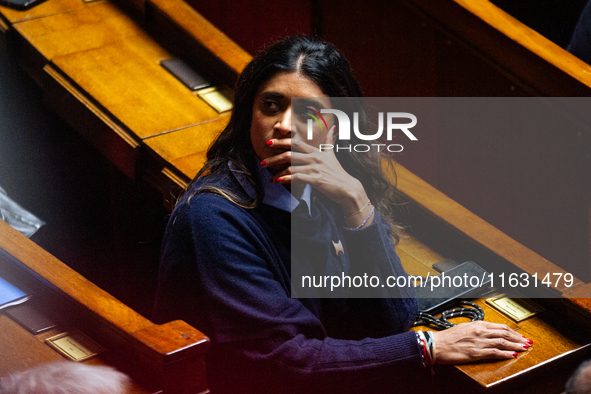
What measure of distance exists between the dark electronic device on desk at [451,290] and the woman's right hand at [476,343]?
0.54ft

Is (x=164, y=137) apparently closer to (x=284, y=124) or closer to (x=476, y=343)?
(x=284, y=124)

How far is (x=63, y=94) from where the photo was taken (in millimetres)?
2062

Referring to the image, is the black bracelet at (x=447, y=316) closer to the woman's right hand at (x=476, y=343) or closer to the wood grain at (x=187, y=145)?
the woman's right hand at (x=476, y=343)

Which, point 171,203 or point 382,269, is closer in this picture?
point 382,269

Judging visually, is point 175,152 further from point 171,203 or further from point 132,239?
point 132,239

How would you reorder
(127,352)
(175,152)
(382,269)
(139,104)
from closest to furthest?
(127,352)
(382,269)
(175,152)
(139,104)

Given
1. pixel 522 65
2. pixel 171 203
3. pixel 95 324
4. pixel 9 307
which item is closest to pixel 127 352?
pixel 95 324

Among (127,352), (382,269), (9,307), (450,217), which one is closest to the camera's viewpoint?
(127,352)

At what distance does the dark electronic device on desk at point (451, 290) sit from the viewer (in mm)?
1511

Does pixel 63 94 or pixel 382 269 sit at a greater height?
pixel 63 94

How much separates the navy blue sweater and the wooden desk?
0.10m

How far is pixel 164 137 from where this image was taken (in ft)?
6.31

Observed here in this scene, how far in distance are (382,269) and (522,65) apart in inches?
33.9

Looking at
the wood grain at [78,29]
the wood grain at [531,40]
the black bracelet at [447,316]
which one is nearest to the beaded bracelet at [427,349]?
the black bracelet at [447,316]
